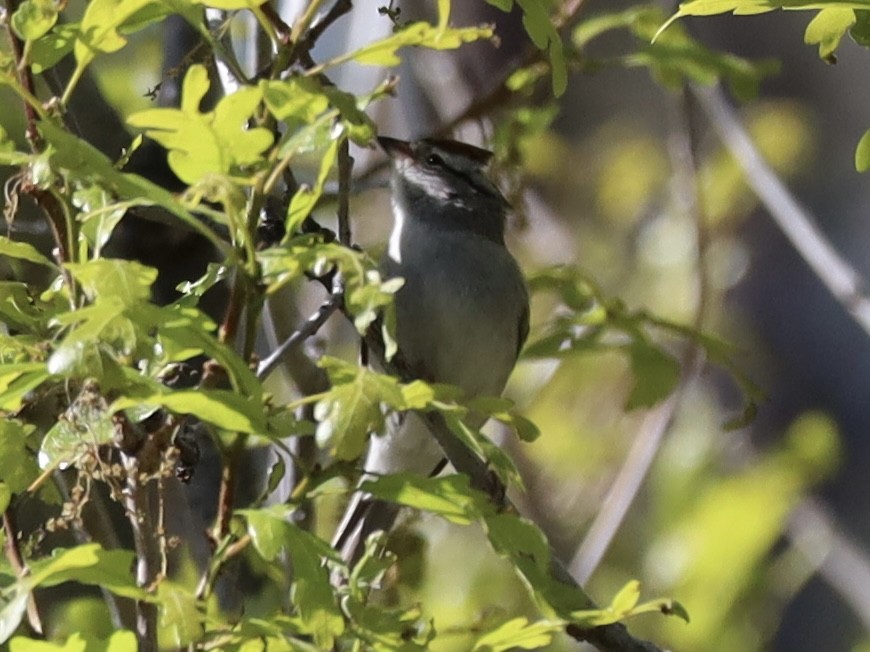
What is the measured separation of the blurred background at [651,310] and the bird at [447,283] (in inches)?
3.8

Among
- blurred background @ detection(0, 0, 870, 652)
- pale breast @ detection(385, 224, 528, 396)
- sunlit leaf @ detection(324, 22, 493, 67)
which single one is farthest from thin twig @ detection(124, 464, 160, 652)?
pale breast @ detection(385, 224, 528, 396)

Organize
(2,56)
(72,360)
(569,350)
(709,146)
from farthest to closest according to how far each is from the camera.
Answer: (709,146)
(569,350)
(2,56)
(72,360)

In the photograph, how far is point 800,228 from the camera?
3.62 meters

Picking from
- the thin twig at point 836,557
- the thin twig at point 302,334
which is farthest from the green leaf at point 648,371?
the thin twig at point 836,557

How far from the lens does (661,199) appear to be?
6.59 m

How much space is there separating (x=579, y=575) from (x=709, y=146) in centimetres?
401

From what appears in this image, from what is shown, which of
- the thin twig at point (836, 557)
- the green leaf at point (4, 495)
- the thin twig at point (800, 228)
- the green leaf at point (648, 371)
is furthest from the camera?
the thin twig at point (836, 557)

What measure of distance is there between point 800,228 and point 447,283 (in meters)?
1.05

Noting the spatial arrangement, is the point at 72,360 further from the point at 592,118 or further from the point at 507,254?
the point at 592,118

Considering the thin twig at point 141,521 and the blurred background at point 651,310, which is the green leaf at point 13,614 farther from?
the blurred background at point 651,310

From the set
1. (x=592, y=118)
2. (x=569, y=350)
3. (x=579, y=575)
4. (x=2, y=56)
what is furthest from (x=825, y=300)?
(x=2, y=56)

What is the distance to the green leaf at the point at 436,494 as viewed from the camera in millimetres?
1511

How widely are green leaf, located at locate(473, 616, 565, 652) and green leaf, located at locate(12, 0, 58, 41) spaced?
32.2 inches

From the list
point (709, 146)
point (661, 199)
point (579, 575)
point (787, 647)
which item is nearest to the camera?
point (579, 575)
